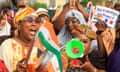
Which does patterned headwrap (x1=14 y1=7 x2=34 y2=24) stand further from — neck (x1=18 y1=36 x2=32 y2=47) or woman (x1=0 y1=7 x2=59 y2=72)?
neck (x1=18 y1=36 x2=32 y2=47)

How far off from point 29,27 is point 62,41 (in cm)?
27

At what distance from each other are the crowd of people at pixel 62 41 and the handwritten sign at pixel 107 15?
2cm

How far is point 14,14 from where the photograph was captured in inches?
126

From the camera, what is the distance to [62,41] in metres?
3.10

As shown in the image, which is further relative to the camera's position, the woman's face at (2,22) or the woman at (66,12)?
the woman's face at (2,22)

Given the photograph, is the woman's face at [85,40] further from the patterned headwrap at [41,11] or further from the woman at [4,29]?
the woman at [4,29]

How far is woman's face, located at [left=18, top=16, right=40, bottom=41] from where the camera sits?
122 inches

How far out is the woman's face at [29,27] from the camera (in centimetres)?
309

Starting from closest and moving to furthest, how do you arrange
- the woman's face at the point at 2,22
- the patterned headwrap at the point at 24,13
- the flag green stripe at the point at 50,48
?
the flag green stripe at the point at 50,48 < the patterned headwrap at the point at 24,13 < the woman's face at the point at 2,22

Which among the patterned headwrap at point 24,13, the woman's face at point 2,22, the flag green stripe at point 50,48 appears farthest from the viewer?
the woman's face at point 2,22

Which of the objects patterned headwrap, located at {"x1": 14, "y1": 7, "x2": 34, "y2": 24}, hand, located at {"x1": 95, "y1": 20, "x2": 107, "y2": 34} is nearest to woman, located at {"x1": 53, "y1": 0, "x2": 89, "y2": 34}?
hand, located at {"x1": 95, "y1": 20, "x2": 107, "y2": 34}

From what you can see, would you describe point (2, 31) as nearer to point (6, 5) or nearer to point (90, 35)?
point (6, 5)

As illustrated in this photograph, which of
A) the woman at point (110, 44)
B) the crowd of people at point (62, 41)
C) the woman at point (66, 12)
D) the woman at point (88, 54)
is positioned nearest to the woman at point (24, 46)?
the crowd of people at point (62, 41)

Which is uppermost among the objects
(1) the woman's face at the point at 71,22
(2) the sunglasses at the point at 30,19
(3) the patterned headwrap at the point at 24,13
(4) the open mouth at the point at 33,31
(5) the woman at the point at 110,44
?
(3) the patterned headwrap at the point at 24,13
